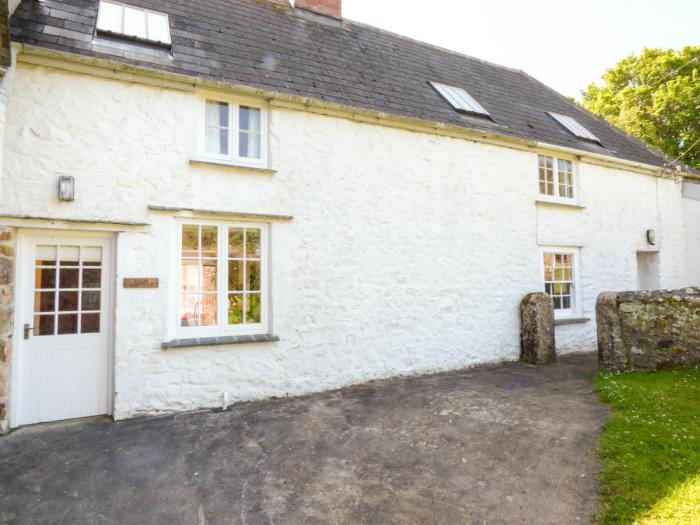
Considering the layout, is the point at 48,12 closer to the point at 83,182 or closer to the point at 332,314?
the point at 83,182

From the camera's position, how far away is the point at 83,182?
5.45 m

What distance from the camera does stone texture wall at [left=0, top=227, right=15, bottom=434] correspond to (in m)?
4.91

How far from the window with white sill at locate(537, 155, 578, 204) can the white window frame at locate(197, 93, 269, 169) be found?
657cm

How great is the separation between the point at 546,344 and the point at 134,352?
25.1 feet

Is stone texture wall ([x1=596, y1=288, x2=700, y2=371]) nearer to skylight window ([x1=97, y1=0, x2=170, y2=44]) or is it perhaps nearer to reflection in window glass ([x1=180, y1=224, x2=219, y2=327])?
reflection in window glass ([x1=180, y1=224, x2=219, y2=327])

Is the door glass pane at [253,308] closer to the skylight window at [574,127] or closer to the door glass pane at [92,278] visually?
the door glass pane at [92,278]

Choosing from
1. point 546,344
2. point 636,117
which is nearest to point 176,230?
point 546,344

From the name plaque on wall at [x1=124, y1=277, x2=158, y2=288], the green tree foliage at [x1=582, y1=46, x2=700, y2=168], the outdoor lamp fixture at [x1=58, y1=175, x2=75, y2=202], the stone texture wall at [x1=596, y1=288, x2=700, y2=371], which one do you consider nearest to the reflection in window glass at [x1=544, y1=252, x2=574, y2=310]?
the stone texture wall at [x1=596, y1=288, x2=700, y2=371]

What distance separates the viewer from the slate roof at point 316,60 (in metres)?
6.08

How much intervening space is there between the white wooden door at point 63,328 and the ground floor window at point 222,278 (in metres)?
1.03

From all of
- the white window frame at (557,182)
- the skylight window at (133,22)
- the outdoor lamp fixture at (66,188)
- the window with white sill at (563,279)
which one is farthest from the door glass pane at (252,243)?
the window with white sill at (563,279)

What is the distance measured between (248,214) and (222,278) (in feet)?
3.50

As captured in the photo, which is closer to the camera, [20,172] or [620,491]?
[620,491]

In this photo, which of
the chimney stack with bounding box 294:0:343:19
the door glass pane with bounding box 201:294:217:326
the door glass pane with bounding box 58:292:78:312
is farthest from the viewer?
the chimney stack with bounding box 294:0:343:19
